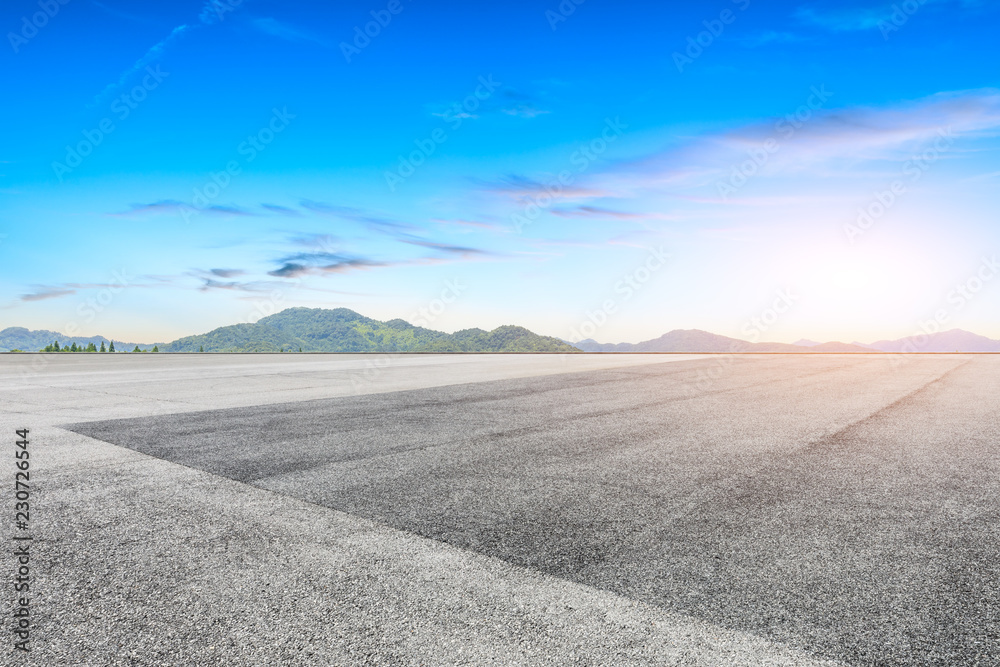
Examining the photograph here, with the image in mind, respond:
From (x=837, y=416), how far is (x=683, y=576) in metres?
7.71

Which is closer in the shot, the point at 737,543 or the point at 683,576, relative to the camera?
the point at 683,576

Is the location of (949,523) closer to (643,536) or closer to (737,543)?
(737,543)

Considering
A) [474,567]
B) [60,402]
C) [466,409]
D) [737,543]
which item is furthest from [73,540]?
[60,402]

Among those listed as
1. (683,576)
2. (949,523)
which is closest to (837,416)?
(949,523)

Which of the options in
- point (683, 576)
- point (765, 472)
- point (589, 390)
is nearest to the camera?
point (683, 576)

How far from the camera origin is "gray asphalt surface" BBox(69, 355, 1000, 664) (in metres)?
3.10

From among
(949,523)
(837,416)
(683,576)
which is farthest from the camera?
(837,416)

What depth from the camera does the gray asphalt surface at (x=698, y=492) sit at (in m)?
3.10

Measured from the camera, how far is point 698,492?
525 cm

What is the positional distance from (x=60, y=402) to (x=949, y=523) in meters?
12.8

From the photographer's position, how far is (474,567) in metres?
3.56

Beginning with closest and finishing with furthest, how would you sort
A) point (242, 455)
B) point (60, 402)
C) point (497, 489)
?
point (497, 489) < point (242, 455) < point (60, 402)

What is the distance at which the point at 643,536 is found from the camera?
4121 mm

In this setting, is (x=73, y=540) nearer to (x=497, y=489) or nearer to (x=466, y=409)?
(x=497, y=489)
